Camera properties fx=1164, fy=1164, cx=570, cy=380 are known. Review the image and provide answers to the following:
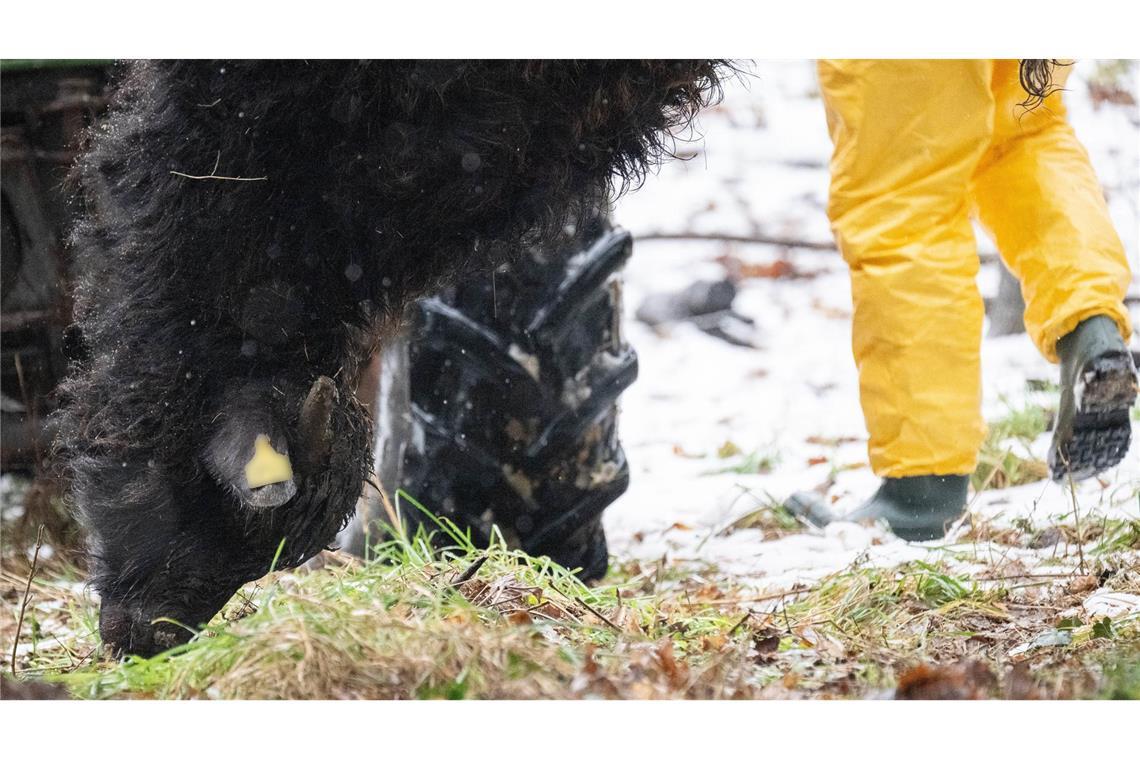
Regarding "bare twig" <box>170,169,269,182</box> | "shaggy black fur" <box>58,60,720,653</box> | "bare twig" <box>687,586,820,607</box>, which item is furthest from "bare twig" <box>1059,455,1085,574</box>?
"bare twig" <box>170,169,269,182</box>

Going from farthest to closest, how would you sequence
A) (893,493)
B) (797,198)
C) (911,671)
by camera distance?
(797,198)
(893,493)
(911,671)

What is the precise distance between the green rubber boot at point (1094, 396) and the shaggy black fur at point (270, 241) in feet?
3.19

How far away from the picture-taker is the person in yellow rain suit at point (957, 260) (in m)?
2.11

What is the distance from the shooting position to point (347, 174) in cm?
153

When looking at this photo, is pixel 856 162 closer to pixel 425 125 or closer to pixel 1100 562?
pixel 1100 562

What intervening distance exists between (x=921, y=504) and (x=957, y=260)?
20.8 inches

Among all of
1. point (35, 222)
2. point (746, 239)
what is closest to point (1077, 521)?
point (35, 222)

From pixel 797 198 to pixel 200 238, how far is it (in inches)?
195

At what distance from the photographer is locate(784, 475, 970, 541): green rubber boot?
2.42 meters

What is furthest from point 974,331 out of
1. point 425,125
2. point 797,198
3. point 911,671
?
point 797,198

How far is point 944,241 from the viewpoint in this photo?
7.34 ft

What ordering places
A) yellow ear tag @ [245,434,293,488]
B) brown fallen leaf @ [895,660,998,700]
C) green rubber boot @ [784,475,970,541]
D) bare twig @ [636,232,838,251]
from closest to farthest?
brown fallen leaf @ [895,660,998,700]
yellow ear tag @ [245,434,293,488]
green rubber boot @ [784,475,970,541]
bare twig @ [636,232,838,251]

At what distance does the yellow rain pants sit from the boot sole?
0.10 metres

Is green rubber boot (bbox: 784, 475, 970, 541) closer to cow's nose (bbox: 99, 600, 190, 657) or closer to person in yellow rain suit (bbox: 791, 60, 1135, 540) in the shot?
person in yellow rain suit (bbox: 791, 60, 1135, 540)
